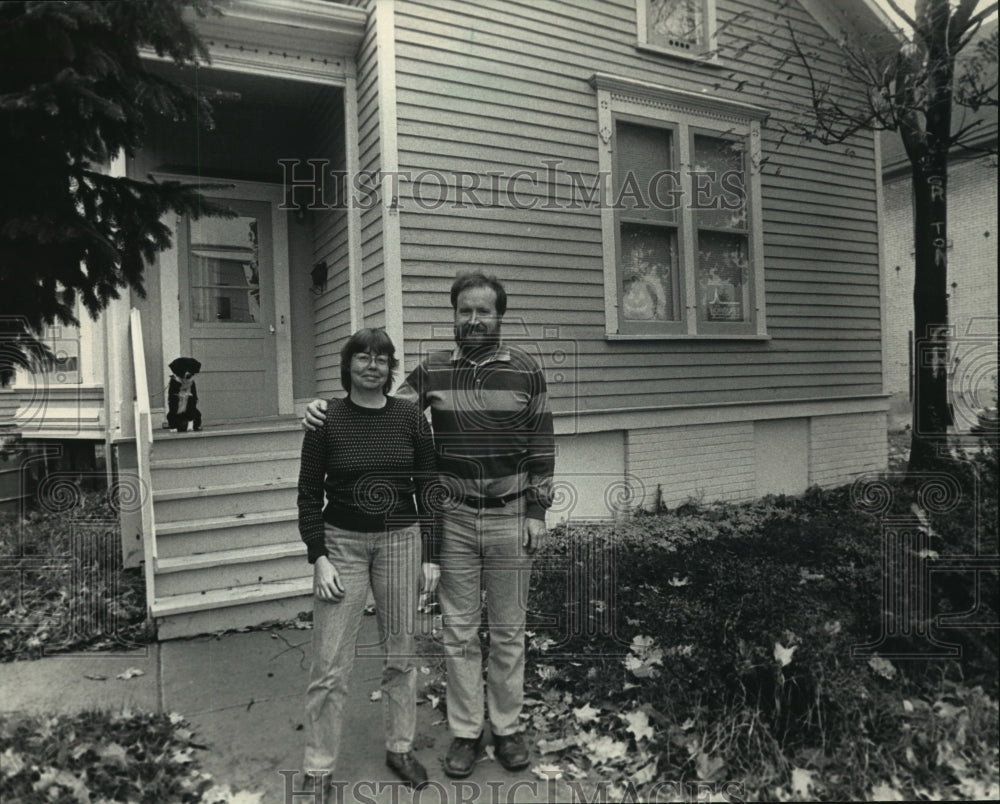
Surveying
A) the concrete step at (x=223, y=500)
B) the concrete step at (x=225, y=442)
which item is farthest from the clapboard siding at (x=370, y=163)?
the concrete step at (x=223, y=500)

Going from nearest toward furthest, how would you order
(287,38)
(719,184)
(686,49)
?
1. (287,38)
2. (686,49)
3. (719,184)

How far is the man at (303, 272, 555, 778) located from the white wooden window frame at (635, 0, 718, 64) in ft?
16.6

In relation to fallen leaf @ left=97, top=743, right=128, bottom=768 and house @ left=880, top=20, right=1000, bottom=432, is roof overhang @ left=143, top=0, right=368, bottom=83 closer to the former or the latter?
fallen leaf @ left=97, top=743, right=128, bottom=768

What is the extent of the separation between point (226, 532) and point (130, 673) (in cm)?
111

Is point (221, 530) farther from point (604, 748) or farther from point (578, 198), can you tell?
point (578, 198)

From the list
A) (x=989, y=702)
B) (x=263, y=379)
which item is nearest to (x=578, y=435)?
(x=263, y=379)

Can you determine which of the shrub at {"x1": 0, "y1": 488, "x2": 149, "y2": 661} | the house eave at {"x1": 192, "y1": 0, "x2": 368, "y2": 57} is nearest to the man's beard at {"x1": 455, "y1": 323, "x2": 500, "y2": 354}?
the shrub at {"x1": 0, "y1": 488, "x2": 149, "y2": 661}

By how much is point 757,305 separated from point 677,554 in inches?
134

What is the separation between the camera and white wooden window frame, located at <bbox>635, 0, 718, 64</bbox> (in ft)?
22.4

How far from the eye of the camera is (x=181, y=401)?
557 cm

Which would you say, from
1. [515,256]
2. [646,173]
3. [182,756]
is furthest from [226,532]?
[646,173]

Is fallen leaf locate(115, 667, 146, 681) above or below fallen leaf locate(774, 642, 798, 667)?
below

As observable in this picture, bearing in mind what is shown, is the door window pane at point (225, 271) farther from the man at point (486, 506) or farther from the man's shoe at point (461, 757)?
the man's shoe at point (461, 757)

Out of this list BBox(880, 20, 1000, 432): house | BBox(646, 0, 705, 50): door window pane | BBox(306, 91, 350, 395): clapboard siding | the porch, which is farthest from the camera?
BBox(880, 20, 1000, 432): house
